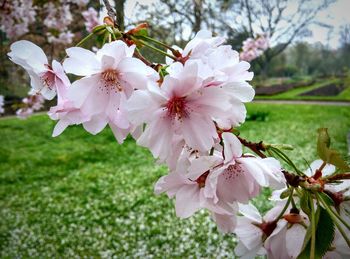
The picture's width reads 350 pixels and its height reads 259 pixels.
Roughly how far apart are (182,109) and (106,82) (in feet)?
0.33

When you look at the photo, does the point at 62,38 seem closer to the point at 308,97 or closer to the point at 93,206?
the point at 93,206

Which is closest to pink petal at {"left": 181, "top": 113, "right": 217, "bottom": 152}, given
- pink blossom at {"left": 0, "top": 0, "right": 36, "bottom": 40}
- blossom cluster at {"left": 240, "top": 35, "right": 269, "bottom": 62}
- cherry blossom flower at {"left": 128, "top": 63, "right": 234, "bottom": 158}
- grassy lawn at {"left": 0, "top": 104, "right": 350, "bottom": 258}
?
cherry blossom flower at {"left": 128, "top": 63, "right": 234, "bottom": 158}

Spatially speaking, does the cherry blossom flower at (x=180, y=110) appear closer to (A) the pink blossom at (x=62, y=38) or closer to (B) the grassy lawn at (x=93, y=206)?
(B) the grassy lawn at (x=93, y=206)

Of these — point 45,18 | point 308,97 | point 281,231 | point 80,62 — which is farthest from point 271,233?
point 308,97

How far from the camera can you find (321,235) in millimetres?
404

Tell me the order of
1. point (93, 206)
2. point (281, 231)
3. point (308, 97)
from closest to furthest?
point (281, 231)
point (93, 206)
point (308, 97)

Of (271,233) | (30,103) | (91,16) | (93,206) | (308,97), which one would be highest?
(91,16)

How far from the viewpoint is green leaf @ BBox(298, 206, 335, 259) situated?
1.29 feet

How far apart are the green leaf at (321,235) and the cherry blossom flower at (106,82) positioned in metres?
0.24

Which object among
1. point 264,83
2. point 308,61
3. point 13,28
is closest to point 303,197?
point 13,28

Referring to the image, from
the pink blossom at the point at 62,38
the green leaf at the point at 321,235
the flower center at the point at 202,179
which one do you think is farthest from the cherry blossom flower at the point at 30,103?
the green leaf at the point at 321,235

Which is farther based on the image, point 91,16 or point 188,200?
point 91,16

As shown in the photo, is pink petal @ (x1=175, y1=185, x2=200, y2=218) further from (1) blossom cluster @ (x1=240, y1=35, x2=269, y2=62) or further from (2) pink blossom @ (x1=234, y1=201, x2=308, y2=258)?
(1) blossom cluster @ (x1=240, y1=35, x2=269, y2=62)

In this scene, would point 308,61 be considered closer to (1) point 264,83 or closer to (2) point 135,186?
(1) point 264,83
